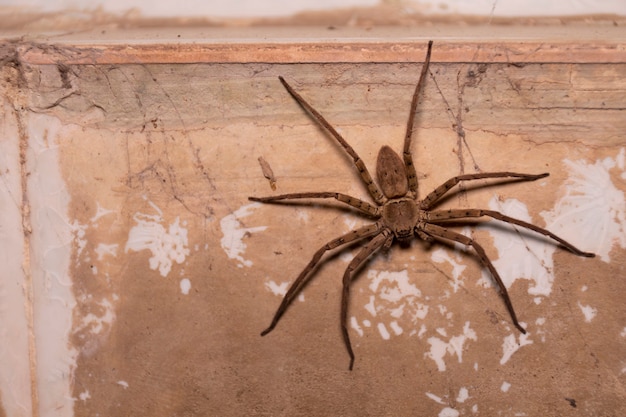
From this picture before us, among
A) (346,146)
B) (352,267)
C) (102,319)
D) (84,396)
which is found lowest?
(84,396)

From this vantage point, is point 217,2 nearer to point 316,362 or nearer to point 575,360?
point 316,362

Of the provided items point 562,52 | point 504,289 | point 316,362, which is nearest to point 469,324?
point 504,289

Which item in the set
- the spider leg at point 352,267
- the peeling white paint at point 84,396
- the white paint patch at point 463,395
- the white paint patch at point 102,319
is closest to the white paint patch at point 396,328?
the spider leg at point 352,267

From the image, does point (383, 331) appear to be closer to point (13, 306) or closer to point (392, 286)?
point (392, 286)

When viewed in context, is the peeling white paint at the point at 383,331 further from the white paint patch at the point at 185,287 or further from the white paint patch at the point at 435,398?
the white paint patch at the point at 185,287

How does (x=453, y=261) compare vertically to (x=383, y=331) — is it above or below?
above

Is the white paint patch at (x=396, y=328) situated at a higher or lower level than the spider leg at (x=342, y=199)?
lower

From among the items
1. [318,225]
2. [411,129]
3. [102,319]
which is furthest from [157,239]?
[411,129]
